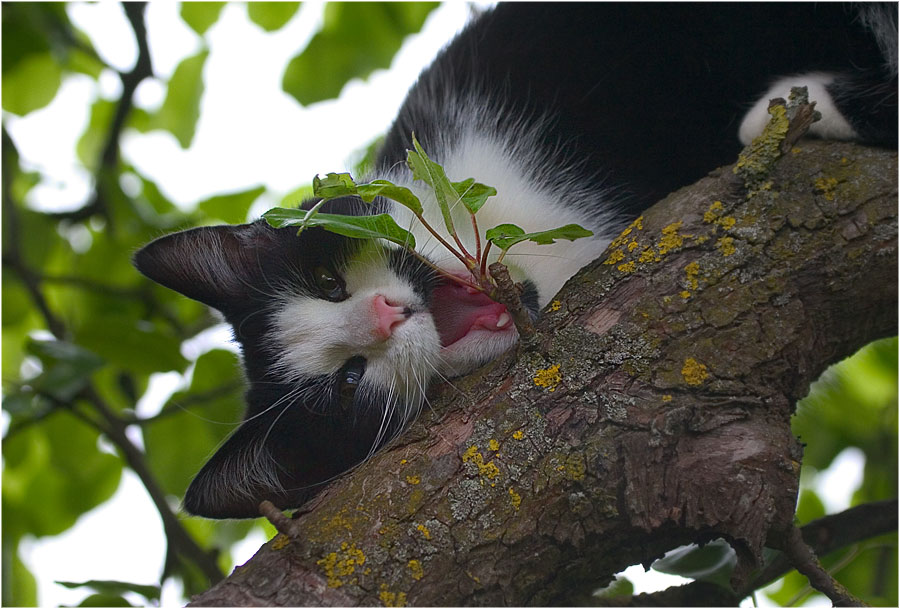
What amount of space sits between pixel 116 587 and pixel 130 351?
2.20 ft

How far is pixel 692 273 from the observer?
51.5 inches

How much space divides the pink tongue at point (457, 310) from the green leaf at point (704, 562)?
21.5 inches

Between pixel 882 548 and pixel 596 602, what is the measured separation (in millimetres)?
868

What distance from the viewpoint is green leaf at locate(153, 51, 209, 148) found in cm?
244

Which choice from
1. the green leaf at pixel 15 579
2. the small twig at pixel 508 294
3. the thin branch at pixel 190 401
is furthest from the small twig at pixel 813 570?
the green leaf at pixel 15 579

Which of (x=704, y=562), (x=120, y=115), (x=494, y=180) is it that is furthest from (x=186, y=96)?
(x=704, y=562)

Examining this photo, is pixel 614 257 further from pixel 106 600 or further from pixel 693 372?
pixel 106 600

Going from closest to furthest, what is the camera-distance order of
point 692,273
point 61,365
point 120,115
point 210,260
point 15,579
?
point 692,273 → point 210,260 → point 61,365 → point 15,579 → point 120,115

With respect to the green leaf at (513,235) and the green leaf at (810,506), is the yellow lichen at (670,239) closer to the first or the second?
the green leaf at (513,235)

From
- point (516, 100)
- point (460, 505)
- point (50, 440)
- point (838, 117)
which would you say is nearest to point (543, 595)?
point (460, 505)

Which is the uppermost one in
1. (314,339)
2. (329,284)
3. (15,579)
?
(329,284)

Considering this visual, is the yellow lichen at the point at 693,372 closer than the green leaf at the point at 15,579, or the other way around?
the yellow lichen at the point at 693,372

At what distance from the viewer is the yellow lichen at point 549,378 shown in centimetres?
125

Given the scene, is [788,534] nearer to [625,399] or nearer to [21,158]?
[625,399]
